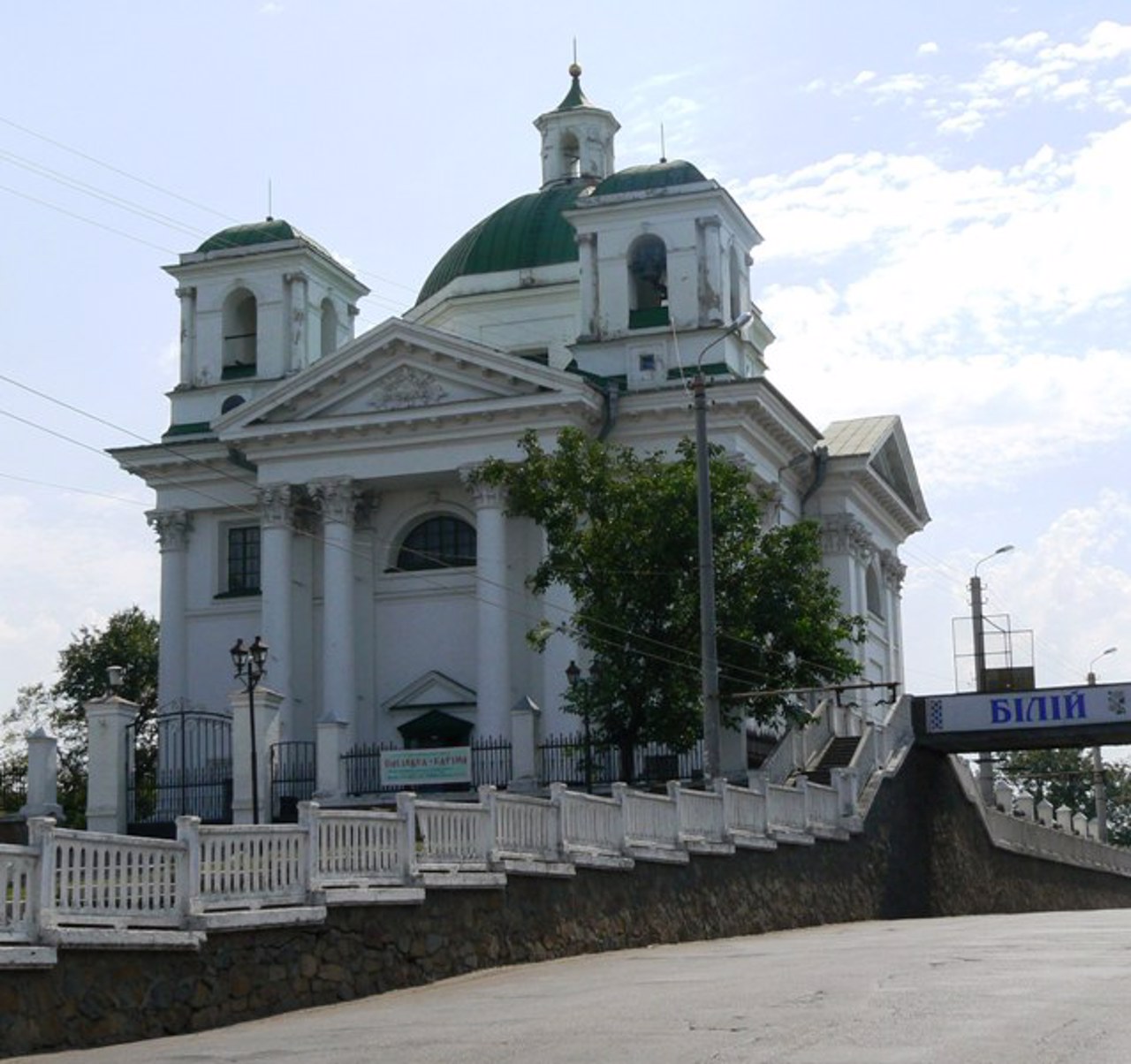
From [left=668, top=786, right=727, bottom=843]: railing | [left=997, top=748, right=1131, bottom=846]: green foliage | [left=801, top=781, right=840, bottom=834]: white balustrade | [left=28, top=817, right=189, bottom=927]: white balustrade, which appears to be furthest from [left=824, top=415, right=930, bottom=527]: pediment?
[left=28, top=817, right=189, bottom=927]: white balustrade

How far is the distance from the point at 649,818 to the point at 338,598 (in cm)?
2374

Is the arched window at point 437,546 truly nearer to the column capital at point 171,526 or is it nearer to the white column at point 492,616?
the white column at point 492,616

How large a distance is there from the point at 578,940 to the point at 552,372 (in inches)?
990

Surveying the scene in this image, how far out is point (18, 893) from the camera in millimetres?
14688

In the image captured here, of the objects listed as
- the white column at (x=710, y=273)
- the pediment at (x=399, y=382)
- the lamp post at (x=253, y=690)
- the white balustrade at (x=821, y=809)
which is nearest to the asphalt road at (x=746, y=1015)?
the white balustrade at (x=821, y=809)

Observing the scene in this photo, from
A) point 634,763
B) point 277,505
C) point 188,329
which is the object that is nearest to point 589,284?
point 277,505

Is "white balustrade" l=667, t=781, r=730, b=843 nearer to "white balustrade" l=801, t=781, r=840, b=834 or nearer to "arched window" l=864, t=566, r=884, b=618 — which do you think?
"white balustrade" l=801, t=781, r=840, b=834

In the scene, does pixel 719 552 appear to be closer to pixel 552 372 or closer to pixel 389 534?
pixel 552 372

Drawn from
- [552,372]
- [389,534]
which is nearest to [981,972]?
Answer: [552,372]

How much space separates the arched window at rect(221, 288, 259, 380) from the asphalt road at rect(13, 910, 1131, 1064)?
115 feet

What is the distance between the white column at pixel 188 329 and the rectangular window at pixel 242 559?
4.67 meters

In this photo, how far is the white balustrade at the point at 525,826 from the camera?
21.6 meters

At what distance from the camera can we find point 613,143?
63125 mm

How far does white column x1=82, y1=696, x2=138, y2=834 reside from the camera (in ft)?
128
